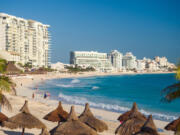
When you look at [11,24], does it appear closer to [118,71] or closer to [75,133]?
[118,71]

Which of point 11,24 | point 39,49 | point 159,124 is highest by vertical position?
point 11,24

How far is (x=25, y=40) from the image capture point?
94.3 m

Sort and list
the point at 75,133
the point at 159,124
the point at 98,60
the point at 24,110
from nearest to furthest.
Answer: the point at 75,133
the point at 24,110
the point at 159,124
the point at 98,60

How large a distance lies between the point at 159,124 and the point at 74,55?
145889mm

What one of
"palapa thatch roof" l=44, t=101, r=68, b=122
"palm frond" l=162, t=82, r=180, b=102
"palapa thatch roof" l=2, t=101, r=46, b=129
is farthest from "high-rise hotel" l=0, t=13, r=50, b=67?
"palm frond" l=162, t=82, r=180, b=102

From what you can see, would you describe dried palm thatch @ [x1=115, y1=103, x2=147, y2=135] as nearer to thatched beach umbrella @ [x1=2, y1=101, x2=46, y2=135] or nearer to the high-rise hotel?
thatched beach umbrella @ [x1=2, y1=101, x2=46, y2=135]

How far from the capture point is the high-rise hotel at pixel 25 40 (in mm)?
86431

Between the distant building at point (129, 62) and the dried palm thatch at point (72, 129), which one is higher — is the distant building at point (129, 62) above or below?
above

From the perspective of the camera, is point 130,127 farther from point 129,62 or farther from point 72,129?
point 129,62

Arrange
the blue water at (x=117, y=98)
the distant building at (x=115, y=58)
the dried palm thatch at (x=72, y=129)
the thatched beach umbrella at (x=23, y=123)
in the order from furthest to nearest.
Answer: the distant building at (x=115, y=58) → the blue water at (x=117, y=98) → the thatched beach umbrella at (x=23, y=123) → the dried palm thatch at (x=72, y=129)

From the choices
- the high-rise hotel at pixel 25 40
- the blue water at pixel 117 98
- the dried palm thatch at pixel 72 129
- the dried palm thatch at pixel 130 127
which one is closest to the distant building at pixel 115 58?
the high-rise hotel at pixel 25 40

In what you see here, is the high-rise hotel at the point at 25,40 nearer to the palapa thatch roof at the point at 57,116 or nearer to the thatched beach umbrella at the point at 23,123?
the palapa thatch roof at the point at 57,116

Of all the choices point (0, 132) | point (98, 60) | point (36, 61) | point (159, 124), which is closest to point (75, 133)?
point (0, 132)

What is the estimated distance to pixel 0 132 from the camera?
414 inches
